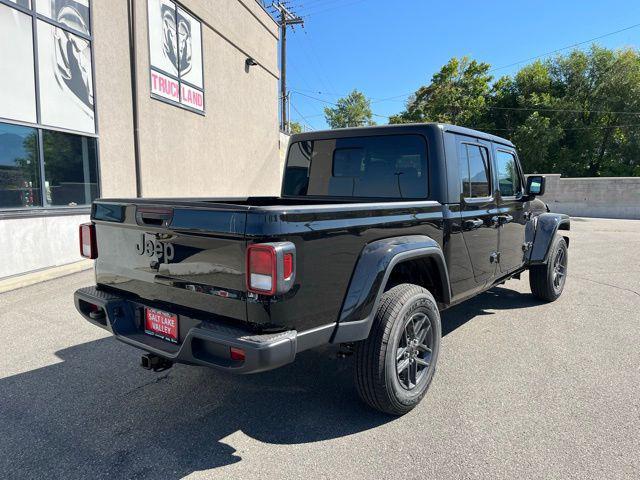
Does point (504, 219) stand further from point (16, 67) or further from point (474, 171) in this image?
point (16, 67)

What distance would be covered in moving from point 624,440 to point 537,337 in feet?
6.09

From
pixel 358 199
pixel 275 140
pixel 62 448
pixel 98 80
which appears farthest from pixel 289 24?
pixel 62 448

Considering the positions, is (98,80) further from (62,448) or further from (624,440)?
(624,440)

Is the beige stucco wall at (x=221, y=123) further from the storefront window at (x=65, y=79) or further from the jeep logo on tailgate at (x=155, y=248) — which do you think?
the jeep logo on tailgate at (x=155, y=248)

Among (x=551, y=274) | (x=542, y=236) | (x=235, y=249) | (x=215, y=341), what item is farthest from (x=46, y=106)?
(x=551, y=274)

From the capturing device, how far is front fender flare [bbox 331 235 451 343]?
2604 mm

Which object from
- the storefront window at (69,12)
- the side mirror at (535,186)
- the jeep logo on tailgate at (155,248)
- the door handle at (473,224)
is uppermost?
the storefront window at (69,12)

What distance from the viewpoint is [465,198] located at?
12.3ft

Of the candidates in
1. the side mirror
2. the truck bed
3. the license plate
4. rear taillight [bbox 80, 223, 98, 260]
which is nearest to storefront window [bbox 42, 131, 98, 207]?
rear taillight [bbox 80, 223, 98, 260]

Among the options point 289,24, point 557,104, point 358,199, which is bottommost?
point 358,199

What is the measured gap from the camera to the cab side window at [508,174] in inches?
179

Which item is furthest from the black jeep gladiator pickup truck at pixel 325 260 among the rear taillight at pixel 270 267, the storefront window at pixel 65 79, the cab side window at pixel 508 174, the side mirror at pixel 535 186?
the storefront window at pixel 65 79

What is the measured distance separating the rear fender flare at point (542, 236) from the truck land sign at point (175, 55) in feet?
28.4

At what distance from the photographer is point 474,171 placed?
3980 millimetres
